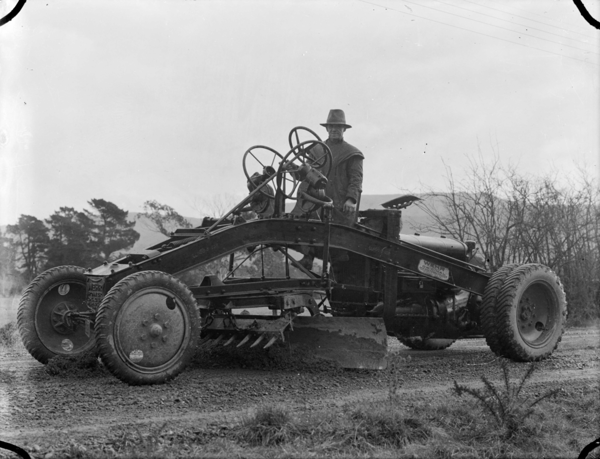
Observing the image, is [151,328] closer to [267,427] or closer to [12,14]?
[267,427]

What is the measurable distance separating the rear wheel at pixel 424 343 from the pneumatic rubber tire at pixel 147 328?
15.2ft

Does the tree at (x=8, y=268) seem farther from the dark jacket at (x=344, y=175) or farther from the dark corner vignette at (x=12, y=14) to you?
the dark corner vignette at (x=12, y=14)

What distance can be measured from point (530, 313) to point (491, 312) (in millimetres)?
594

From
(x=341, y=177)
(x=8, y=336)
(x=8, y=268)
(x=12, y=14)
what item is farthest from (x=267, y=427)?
(x=8, y=268)

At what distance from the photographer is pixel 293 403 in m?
6.08

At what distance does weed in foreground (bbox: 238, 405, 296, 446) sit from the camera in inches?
192

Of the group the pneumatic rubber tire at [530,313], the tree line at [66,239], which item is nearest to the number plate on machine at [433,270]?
the pneumatic rubber tire at [530,313]

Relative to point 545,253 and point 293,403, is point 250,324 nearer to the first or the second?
point 293,403

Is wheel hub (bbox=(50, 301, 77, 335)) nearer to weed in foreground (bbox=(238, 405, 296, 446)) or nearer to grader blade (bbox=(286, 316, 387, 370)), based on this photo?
grader blade (bbox=(286, 316, 387, 370))

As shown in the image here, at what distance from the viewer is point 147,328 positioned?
6.45 meters

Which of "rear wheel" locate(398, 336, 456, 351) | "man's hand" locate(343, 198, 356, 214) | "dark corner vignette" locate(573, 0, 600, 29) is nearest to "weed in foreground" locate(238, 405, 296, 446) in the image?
"dark corner vignette" locate(573, 0, 600, 29)

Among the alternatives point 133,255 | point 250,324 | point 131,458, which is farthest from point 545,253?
point 131,458

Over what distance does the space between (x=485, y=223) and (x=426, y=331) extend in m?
7.27

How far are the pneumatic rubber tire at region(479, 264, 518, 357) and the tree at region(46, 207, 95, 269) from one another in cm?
1040
